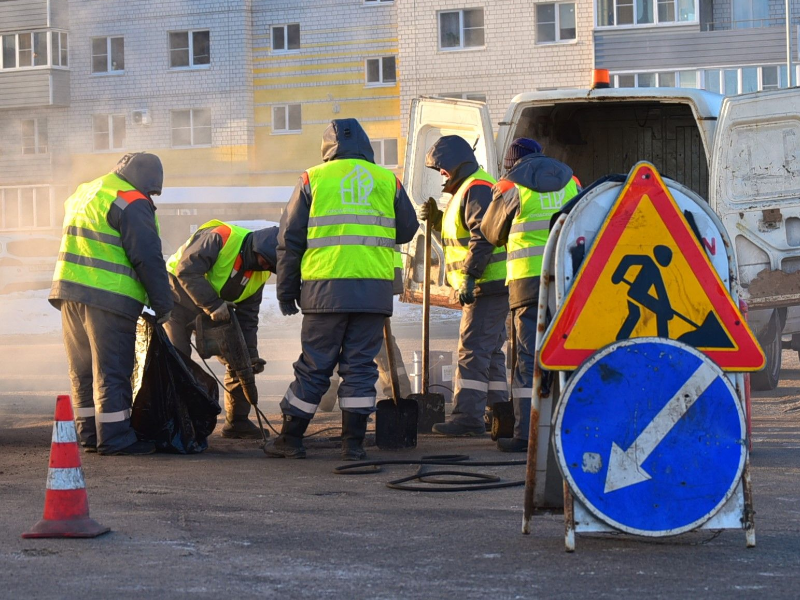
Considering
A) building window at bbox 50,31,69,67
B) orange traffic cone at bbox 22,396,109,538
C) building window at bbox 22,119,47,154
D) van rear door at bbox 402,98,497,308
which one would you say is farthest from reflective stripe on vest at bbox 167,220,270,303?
building window at bbox 50,31,69,67

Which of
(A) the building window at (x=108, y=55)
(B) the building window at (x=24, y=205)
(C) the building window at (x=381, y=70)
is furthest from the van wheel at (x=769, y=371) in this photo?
(B) the building window at (x=24, y=205)

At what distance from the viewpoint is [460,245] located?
8.63m

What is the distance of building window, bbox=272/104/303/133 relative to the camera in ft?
129

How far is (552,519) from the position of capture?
16.8ft

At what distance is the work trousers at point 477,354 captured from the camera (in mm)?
8516

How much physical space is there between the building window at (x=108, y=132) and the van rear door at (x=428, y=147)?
29439 millimetres

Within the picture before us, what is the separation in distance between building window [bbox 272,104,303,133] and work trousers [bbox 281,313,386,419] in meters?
32.5

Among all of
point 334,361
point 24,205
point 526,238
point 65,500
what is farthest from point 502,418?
point 24,205

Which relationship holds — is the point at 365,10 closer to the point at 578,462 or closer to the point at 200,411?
the point at 200,411

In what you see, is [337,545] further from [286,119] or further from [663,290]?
[286,119]

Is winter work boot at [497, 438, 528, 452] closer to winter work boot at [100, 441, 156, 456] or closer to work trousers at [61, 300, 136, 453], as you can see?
winter work boot at [100, 441, 156, 456]

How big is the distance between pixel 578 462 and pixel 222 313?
426 cm

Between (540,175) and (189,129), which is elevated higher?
(189,129)

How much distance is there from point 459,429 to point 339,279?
1.83 m
